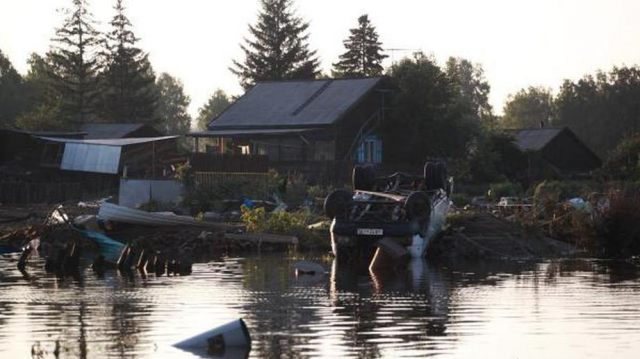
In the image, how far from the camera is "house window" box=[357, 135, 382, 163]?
255 feet

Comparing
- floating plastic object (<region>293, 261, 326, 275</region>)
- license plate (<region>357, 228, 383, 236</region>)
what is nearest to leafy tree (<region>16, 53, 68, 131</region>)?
license plate (<region>357, 228, 383, 236</region>)

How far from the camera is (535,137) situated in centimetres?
9144

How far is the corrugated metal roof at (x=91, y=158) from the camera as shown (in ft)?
227

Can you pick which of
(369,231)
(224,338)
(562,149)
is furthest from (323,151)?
(224,338)

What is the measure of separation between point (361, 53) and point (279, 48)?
25.5ft

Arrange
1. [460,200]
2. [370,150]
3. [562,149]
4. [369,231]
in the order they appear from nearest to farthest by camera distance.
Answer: [369,231] → [460,200] → [370,150] → [562,149]

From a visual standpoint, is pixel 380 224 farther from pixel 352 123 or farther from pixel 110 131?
pixel 110 131

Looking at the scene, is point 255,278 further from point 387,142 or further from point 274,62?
point 274,62

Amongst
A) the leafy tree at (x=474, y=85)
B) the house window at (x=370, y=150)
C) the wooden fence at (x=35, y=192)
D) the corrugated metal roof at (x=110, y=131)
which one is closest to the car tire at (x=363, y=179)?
the wooden fence at (x=35, y=192)

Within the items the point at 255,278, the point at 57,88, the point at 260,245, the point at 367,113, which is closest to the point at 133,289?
the point at 255,278

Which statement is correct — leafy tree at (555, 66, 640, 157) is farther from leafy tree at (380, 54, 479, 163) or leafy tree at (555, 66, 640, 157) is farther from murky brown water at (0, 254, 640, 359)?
murky brown water at (0, 254, 640, 359)

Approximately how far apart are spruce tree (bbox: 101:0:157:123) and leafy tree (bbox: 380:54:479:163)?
114ft

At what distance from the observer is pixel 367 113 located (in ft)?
256

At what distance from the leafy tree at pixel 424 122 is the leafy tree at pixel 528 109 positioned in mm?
96951
